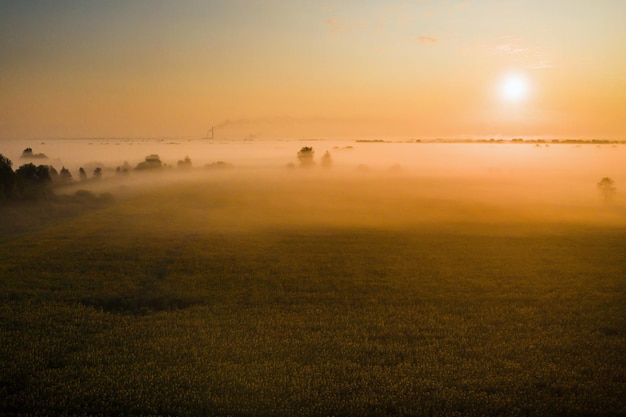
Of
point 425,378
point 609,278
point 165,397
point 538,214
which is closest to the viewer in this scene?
point 165,397

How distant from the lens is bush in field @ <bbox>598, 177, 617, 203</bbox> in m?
106

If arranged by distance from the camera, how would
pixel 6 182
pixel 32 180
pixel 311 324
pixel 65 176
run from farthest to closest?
pixel 65 176 < pixel 32 180 < pixel 6 182 < pixel 311 324

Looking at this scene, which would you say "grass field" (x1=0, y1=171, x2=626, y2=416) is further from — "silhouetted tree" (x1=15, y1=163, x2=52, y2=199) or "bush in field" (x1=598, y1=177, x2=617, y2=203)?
"bush in field" (x1=598, y1=177, x2=617, y2=203)

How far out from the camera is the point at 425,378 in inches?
742

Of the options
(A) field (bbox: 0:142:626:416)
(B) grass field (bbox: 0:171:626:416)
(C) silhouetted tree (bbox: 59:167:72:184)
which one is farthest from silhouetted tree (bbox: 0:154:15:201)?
(C) silhouetted tree (bbox: 59:167:72:184)

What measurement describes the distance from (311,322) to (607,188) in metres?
110

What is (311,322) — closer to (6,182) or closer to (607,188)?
(6,182)

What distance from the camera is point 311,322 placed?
83.4ft

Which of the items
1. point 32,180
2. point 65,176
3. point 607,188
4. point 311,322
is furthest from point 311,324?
point 65,176

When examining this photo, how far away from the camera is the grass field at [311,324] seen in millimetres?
17297

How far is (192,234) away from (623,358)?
152 ft

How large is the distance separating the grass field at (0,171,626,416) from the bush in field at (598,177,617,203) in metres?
64.1

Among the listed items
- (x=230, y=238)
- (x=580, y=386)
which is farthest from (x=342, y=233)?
(x=580, y=386)

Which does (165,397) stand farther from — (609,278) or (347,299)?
(609,278)
